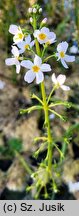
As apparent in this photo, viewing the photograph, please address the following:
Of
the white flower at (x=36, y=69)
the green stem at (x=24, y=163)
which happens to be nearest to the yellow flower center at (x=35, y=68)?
the white flower at (x=36, y=69)

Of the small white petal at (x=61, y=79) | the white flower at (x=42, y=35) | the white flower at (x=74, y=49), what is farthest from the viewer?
the white flower at (x=74, y=49)

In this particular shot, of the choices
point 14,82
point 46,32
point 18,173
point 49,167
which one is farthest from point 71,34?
point 46,32

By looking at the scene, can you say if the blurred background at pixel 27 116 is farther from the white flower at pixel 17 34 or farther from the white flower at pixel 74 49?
the white flower at pixel 17 34

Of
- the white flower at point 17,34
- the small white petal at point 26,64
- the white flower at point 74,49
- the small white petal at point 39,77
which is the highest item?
the white flower at point 74,49

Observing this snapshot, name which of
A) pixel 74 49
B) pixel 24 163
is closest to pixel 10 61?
pixel 24 163

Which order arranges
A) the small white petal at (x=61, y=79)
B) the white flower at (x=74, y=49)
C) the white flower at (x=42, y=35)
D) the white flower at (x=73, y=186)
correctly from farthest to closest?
the white flower at (x=74, y=49) < the white flower at (x=73, y=186) < the small white petal at (x=61, y=79) < the white flower at (x=42, y=35)

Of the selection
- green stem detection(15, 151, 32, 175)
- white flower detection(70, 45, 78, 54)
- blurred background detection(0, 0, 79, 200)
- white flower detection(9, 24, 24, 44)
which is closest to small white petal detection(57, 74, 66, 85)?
white flower detection(9, 24, 24, 44)

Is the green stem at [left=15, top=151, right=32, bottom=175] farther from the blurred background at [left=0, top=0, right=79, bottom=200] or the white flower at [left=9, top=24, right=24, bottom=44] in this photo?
the white flower at [left=9, top=24, right=24, bottom=44]

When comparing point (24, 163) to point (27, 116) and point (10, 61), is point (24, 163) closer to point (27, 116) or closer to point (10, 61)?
point (27, 116)

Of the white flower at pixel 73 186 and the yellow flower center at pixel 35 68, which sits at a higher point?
the white flower at pixel 73 186
